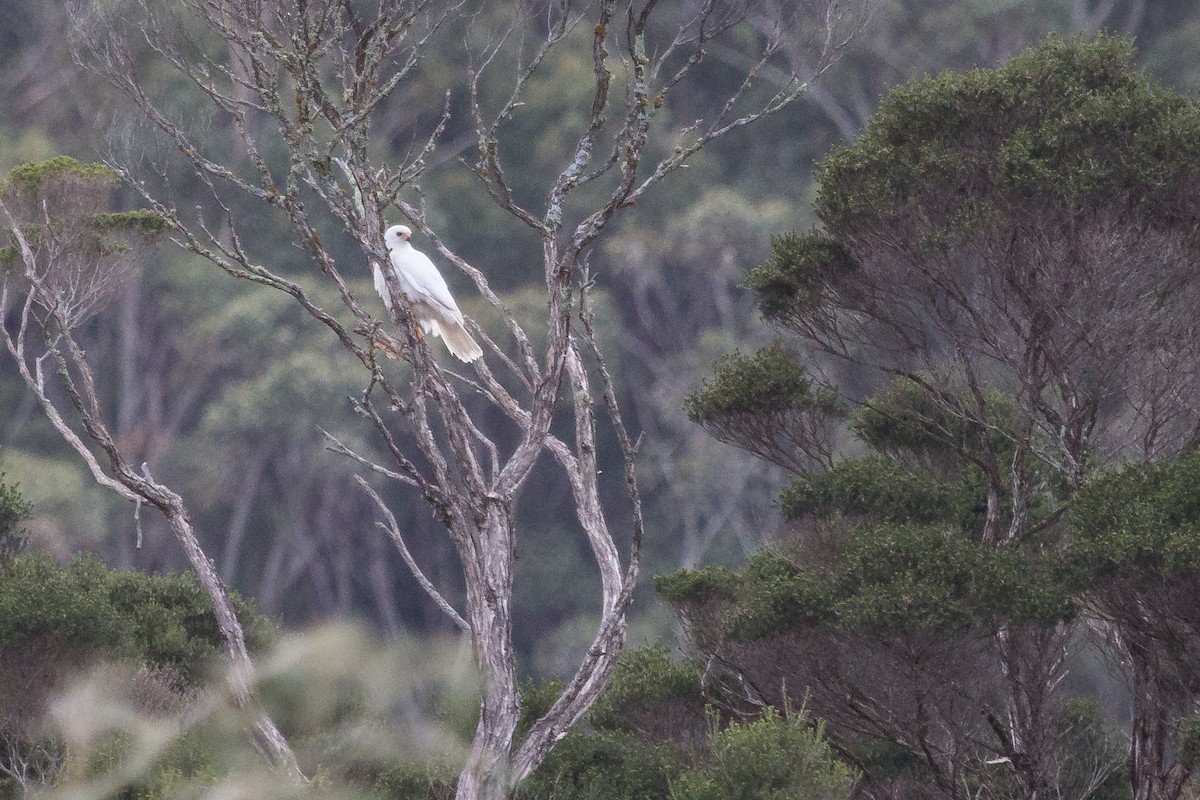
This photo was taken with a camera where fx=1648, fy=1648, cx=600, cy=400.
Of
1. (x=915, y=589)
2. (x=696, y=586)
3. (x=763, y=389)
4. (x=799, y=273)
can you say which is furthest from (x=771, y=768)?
(x=799, y=273)

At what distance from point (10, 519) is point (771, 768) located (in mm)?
5358

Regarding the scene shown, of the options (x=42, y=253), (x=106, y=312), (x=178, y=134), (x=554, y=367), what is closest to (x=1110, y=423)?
(x=554, y=367)

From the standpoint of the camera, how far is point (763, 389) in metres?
9.58

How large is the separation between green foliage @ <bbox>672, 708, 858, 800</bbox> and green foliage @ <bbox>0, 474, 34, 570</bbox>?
16.1 feet

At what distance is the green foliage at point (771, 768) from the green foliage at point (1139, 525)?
154cm

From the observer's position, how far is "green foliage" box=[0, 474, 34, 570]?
1002 centimetres

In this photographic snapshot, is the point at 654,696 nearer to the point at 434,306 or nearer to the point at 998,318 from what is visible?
the point at 434,306

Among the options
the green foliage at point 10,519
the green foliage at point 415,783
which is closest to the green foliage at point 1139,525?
the green foliage at point 415,783

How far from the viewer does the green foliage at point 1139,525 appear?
7.21m

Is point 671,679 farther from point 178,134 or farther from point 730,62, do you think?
point 730,62

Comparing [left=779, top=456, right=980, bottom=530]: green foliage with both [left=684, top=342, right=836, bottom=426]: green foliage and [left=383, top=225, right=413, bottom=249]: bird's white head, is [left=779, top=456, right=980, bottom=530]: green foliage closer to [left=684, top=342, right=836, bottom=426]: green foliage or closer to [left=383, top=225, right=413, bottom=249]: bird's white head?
[left=684, top=342, right=836, bottom=426]: green foliage

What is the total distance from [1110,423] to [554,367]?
421cm

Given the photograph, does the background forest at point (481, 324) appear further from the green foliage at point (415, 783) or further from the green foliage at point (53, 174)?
the green foliage at point (415, 783)

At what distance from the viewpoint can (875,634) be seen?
814 centimetres
